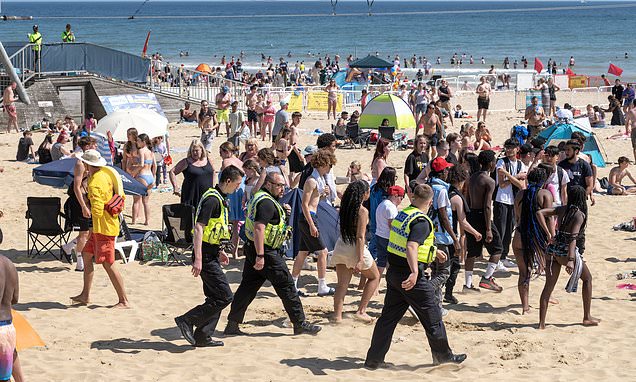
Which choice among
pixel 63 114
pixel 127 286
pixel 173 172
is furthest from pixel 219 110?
pixel 127 286

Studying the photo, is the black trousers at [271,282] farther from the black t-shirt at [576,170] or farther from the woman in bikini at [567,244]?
the black t-shirt at [576,170]

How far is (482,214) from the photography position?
9602mm

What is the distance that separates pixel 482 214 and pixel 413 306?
2.65 meters

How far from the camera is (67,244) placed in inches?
432

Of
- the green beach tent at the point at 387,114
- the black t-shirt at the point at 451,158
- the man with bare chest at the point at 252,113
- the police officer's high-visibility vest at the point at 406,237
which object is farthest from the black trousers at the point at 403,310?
the man with bare chest at the point at 252,113

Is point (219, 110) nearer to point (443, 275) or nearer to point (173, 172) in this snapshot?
point (173, 172)

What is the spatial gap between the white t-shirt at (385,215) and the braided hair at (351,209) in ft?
1.20

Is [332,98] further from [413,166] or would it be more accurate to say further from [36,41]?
[413,166]

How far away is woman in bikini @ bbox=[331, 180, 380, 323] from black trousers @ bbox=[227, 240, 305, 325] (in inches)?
20.8

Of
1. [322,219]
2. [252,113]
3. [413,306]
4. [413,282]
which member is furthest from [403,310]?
[252,113]

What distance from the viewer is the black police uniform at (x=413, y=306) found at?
23.4 ft

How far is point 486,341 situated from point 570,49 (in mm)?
75227

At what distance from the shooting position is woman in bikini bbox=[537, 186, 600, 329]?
8180mm

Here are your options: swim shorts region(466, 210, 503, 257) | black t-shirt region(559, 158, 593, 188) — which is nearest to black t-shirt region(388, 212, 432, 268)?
swim shorts region(466, 210, 503, 257)
